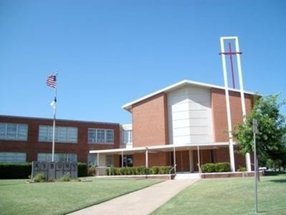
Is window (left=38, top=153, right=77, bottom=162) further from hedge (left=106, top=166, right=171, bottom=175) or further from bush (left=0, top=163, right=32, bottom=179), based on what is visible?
hedge (left=106, top=166, right=171, bottom=175)

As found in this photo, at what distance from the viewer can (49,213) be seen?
14180 mm

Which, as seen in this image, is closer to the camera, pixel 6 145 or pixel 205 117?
pixel 205 117

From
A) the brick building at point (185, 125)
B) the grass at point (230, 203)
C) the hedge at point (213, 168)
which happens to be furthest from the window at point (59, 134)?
the grass at point (230, 203)

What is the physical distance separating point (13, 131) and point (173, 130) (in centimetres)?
2212

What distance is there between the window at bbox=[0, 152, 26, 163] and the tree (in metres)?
36.5

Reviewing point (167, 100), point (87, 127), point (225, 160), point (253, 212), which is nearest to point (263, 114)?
point (253, 212)

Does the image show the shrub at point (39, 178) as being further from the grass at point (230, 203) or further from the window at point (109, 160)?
the window at point (109, 160)

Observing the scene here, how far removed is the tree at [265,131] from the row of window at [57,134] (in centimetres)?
3602

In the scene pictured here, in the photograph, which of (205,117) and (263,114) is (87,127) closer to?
(205,117)

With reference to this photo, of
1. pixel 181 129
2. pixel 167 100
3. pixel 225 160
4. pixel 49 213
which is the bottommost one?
pixel 49 213

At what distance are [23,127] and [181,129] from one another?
22480mm

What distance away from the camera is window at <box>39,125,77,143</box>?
54.7 metres

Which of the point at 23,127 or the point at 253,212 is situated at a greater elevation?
the point at 23,127

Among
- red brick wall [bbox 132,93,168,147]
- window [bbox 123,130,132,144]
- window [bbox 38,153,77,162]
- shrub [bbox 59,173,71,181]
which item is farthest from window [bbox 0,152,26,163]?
shrub [bbox 59,173,71,181]
